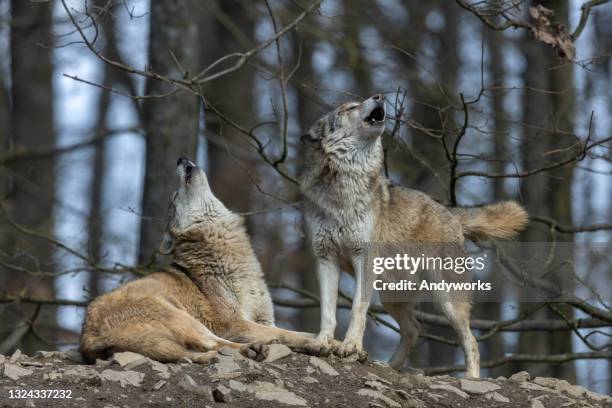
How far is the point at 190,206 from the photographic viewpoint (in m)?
9.79

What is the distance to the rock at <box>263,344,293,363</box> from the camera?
782 centimetres

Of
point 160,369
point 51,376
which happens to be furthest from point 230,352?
point 51,376

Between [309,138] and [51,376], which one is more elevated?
[309,138]

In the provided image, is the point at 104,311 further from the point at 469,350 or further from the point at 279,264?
the point at 279,264

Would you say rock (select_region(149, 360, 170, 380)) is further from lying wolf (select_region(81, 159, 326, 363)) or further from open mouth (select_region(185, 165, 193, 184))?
open mouth (select_region(185, 165, 193, 184))

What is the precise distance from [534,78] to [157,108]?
23.8 feet

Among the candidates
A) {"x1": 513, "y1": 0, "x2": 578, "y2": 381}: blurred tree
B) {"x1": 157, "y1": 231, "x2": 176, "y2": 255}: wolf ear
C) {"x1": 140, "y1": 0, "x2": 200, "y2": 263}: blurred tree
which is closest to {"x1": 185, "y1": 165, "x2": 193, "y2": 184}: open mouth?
{"x1": 157, "y1": 231, "x2": 176, "y2": 255}: wolf ear

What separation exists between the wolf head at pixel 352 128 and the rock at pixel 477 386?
7.90ft

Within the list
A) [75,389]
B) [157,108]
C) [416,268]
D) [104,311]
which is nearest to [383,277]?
[416,268]

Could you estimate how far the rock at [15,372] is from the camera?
7.24 m

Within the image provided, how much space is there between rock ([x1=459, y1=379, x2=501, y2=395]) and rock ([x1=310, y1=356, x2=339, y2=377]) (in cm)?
109

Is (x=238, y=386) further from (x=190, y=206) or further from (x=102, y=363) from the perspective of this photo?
(x=190, y=206)

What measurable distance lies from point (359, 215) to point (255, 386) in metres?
2.26

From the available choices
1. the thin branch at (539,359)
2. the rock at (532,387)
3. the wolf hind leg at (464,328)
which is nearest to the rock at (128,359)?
the wolf hind leg at (464,328)
